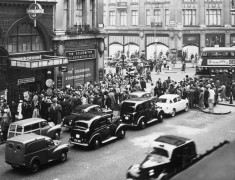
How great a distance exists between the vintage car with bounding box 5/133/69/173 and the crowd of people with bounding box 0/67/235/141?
550 cm

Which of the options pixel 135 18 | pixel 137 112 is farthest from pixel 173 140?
pixel 135 18

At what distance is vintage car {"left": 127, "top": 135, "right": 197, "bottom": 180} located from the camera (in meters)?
15.1

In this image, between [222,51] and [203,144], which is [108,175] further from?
[222,51]

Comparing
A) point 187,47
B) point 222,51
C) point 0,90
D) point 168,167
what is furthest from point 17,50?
point 187,47

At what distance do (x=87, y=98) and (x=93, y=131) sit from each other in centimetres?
951

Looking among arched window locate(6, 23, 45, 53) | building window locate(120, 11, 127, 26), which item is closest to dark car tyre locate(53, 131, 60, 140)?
arched window locate(6, 23, 45, 53)

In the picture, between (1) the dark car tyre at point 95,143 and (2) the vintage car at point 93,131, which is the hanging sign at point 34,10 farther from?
(1) the dark car tyre at point 95,143

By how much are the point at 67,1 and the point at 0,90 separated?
11775 millimetres

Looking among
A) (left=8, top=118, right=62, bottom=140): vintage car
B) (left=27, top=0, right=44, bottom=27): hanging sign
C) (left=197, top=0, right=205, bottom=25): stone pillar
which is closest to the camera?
(left=8, top=118, right=62, bottom=140): vintage car

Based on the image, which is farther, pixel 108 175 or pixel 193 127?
pixel 193 127

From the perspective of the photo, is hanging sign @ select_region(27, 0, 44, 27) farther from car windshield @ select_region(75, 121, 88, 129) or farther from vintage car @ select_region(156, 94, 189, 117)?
car windshield @ select_region(75, 121, 88, 129)

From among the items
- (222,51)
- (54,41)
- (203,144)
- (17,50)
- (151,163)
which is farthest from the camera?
(222,51)

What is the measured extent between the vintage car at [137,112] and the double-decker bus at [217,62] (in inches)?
734

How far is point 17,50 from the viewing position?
30.8 m
